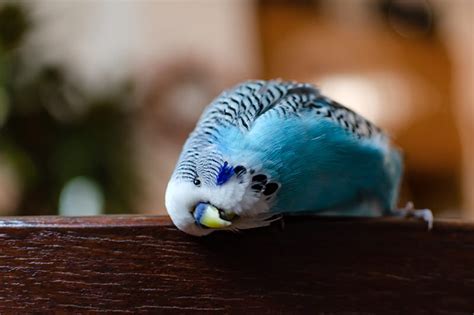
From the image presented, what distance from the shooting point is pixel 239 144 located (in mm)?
484

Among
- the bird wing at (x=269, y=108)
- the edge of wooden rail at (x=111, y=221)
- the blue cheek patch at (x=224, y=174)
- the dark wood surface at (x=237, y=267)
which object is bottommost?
the dark wood surface at (x=237, y=267)

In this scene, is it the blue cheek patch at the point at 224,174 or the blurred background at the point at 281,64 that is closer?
the blue cheek patch at the point at 224,174

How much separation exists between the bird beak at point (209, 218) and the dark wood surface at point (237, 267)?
3 cm

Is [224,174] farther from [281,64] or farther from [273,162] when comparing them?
[281,64]

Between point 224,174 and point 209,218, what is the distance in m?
0.03

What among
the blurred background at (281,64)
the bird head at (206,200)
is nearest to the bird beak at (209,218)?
the bird head at (206,200)

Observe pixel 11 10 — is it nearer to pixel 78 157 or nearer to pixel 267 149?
pixel 78 157

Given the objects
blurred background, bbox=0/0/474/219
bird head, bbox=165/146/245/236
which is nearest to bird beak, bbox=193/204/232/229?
bird head, bbox=165/146/245/236

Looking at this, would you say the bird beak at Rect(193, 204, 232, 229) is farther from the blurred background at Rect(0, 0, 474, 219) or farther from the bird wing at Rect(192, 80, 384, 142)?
the blurred background at Rect(0, 0, 474, 219)

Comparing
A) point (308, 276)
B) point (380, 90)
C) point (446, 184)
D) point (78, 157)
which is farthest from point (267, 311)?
point (446, 184)

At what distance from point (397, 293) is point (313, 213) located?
0.10 m

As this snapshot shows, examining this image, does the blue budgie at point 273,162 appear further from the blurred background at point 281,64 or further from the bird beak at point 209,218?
the blurred background at point 281,64

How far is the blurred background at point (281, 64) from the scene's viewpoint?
77.9 inches

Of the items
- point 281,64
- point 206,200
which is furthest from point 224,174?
point 281,64
